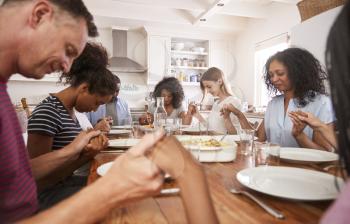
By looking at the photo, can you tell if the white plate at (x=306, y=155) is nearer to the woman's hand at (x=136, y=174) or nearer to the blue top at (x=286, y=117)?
the blue top at (x=286, y=117)

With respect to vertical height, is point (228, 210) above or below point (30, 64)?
below

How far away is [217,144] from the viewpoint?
3.36 ft

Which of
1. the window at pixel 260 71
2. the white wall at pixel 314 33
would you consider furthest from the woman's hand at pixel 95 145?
the window at pixel 260 71

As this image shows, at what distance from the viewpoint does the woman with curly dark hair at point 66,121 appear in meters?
1.16

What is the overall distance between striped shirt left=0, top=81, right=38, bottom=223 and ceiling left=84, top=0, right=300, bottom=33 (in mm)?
3188

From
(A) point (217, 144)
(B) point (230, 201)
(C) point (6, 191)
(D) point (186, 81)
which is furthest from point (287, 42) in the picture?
(C) point (6, 191)

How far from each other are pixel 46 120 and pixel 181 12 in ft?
12.3

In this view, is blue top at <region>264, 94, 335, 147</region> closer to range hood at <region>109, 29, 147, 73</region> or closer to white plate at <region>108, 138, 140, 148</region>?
white plate at <region>108, 138, 140, 148</region>

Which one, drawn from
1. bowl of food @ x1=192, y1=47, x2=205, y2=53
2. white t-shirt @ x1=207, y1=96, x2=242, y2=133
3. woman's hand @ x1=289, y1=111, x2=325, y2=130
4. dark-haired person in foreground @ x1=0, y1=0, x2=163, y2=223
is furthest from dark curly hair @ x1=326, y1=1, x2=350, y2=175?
bowl of food @ x1=192, y1=47, x2=205, y2=53

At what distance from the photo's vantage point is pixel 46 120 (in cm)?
119

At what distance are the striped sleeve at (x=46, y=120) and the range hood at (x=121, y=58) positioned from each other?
3582 mm

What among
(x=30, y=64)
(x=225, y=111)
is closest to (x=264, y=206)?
(x=30, y=64)

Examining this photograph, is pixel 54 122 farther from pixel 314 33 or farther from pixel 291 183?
pixel 314 33

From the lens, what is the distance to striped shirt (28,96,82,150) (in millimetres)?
1178
